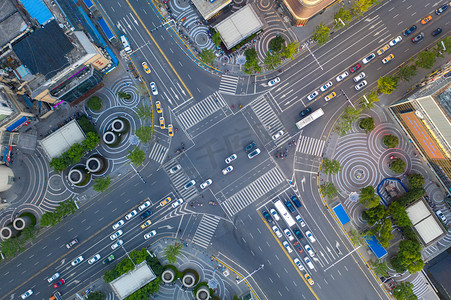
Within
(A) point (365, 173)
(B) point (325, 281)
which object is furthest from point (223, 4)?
(B) point (325, 281)

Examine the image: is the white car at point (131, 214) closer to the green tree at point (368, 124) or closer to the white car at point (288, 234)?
the white car at point (288, 234)

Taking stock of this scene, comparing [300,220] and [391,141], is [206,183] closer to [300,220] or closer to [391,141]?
[300,220]

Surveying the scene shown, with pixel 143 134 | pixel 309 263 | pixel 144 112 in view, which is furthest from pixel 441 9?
pixel 143 134

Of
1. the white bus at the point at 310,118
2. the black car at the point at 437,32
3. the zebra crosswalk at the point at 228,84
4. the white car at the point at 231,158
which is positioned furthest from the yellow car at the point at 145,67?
the black car at the point at 437,32

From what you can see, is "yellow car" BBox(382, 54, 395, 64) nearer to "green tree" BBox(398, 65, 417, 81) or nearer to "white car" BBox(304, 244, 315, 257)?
"green tree" BBox(398, 65, 417, 81)

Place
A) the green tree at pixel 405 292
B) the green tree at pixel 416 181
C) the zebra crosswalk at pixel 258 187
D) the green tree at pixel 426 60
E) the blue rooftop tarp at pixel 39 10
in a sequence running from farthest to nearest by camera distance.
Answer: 1. the zebra crosswalk at pixel 258 187
2. the green tree at pixel 416 181
3. the green tree at pixel 405 292
4. the green tree at pixel 426 60
5. the blue rooftop tarp at pixel 39 10
